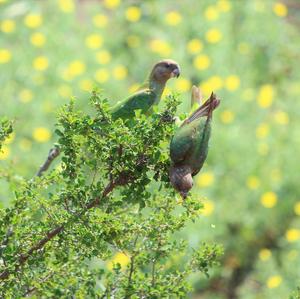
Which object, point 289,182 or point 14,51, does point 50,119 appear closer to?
point 14,51

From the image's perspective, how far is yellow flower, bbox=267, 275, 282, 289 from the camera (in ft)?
16.7

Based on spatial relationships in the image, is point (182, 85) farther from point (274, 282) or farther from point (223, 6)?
point (274, 282)

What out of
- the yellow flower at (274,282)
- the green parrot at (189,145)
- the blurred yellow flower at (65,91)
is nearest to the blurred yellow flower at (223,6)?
the blurred yellow flower at (65,91)

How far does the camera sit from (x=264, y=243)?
5855mm

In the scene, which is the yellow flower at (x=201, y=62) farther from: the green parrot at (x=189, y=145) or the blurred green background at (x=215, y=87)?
the green parrot at (x=189, y=145)

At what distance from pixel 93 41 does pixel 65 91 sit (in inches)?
37.2

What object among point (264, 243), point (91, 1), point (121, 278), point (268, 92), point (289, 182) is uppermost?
point (91, 1)

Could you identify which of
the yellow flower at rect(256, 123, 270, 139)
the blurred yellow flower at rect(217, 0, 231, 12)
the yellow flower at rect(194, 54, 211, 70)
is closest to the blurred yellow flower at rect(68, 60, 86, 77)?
the yellow flower at rect(194, 54, 211, 70)

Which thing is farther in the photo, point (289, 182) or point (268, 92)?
point (268, 92)

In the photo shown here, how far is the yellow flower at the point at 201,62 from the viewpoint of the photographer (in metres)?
6.83

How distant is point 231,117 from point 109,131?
432 centimetres

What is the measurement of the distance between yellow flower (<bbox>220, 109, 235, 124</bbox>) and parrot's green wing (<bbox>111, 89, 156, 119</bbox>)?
340cm

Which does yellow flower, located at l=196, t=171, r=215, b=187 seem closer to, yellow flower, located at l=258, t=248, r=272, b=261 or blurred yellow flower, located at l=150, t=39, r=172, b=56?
yellow flower, located at l=258, t=248, r=272, b=261

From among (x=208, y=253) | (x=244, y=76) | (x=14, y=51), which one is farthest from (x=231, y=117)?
(x=208, y=253)
